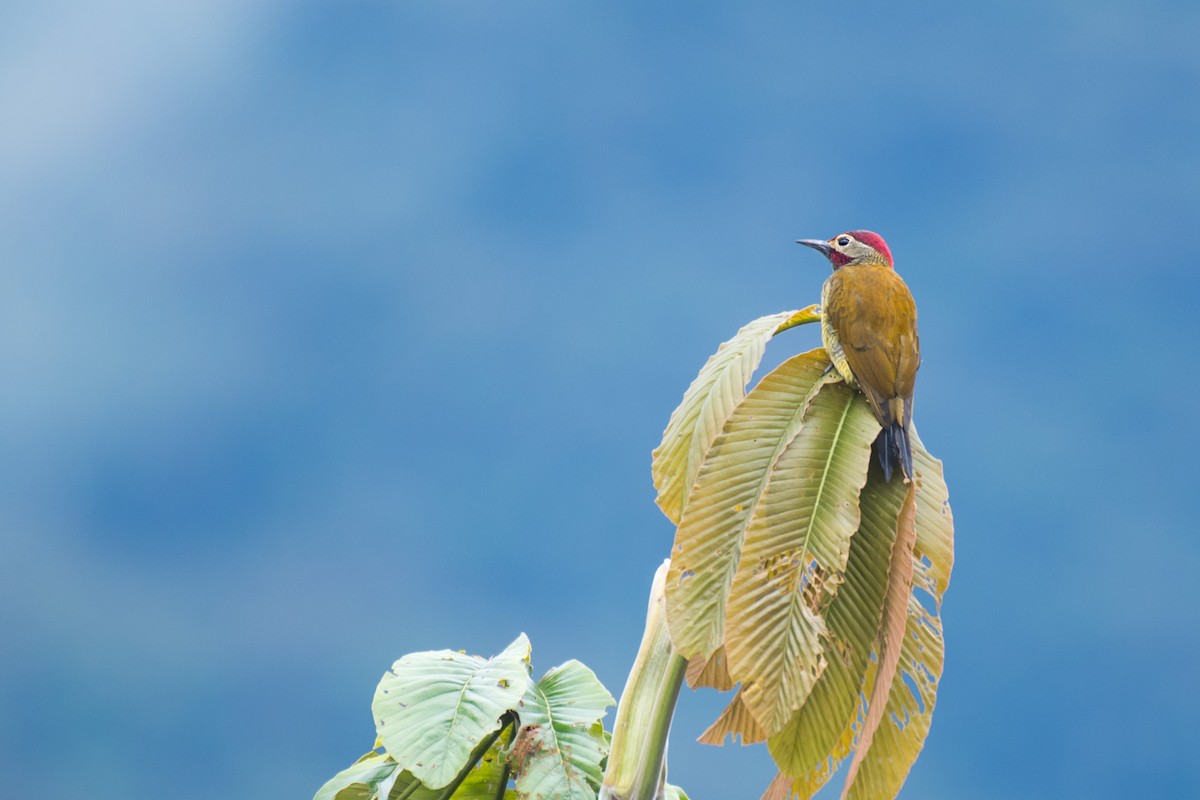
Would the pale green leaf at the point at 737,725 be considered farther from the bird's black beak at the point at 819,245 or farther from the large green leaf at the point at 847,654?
the bird's black beak at the point at 819,245

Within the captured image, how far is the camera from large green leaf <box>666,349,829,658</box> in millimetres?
1692

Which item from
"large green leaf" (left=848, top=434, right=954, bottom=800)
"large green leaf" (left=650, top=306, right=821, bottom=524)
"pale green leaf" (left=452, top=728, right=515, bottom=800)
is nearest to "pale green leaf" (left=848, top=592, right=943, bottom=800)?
"large green leaf" (left=848, top=434, right=954, bottom=800)

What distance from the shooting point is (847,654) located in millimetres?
1689

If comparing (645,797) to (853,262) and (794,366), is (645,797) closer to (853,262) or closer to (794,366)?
(794,366)

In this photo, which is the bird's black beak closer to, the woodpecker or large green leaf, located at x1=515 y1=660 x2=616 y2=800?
the woodpecker

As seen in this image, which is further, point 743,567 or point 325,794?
point 325,794

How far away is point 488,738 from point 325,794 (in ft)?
1.17

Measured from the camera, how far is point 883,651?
5.56 feet

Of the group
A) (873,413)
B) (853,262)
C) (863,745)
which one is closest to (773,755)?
(863,745)

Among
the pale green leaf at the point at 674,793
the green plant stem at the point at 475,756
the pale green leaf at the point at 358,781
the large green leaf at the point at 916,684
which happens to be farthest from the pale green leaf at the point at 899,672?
the pale green leaf at the point at 358,781

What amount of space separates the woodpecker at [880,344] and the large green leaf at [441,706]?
2.72 feet

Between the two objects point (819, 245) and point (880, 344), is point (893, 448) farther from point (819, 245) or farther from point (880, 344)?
point (819, 245)

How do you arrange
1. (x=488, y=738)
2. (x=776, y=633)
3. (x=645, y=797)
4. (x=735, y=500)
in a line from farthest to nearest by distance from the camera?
1. (x=488, y=738)
2. (x=645, y=797)
3. (x=735, y=500)
4. (x=776, y=633)

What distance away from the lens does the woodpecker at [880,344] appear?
174 cm
